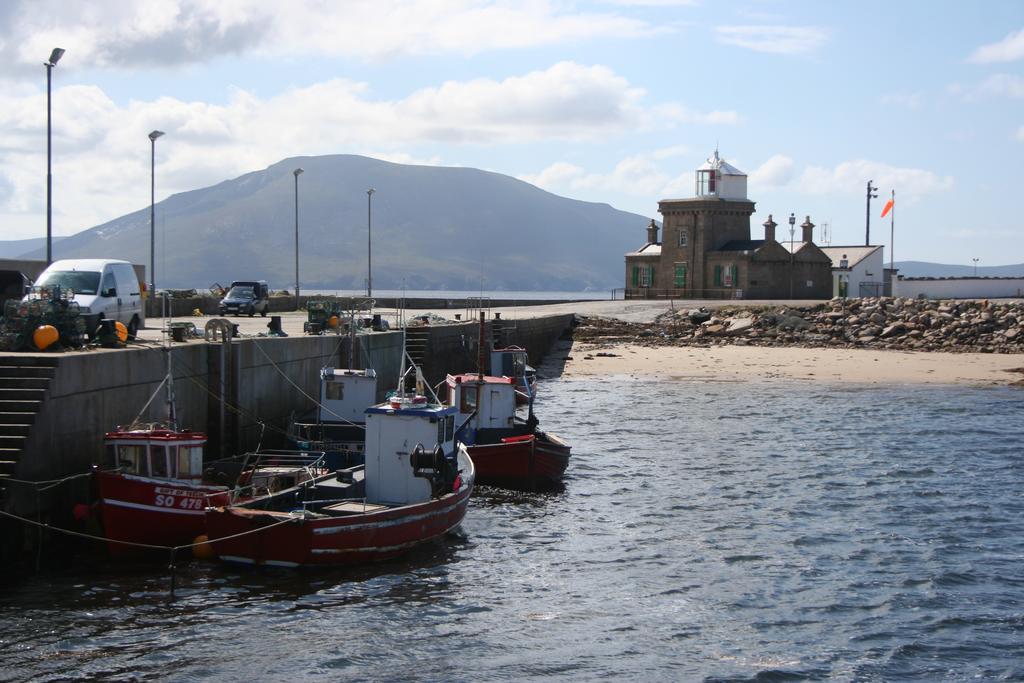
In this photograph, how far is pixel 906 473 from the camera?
103 ft

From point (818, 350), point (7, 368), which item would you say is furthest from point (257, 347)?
point (818, 350)

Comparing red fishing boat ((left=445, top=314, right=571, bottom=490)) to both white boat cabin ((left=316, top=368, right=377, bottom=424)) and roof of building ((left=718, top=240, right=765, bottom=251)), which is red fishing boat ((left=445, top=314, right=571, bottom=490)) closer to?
white boat cabin ((left=316, top=368, right=377, bottom=424))

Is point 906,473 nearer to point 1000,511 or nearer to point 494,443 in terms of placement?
point 1000,511

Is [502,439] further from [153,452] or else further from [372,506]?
[153,452]

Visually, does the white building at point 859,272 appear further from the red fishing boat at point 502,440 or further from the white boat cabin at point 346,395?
the white boat cabin at point 346,395

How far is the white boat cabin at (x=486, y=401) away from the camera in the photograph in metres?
31.5

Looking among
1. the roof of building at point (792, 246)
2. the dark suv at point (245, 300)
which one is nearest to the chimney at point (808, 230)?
the roof of building at point (792, 246)

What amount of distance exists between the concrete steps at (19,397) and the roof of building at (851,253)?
257 feet

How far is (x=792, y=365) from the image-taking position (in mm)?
58812

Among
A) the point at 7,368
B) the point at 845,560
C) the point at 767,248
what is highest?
the point at 767,248

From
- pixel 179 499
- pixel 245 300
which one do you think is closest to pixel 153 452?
pixel 179 499

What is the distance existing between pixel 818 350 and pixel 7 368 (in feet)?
170

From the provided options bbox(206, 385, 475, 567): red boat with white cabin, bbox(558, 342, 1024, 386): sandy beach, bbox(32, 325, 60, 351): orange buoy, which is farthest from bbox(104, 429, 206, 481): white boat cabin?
bbox(558, 342, 1024, 386): sandy beach

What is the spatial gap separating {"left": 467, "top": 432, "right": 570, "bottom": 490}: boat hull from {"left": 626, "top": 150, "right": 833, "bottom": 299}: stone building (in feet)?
191
